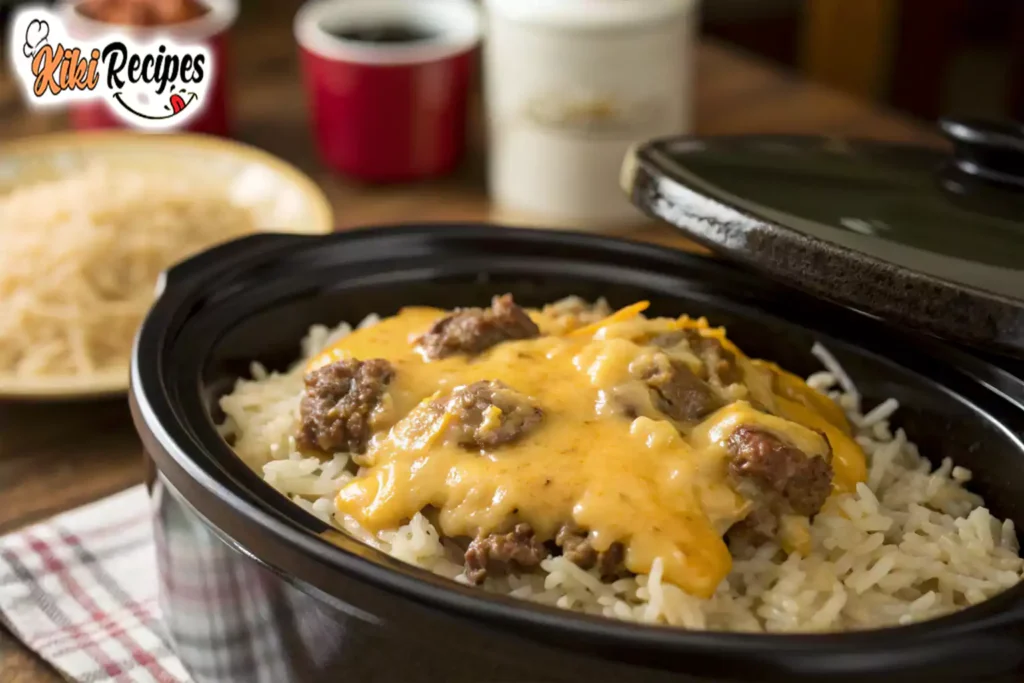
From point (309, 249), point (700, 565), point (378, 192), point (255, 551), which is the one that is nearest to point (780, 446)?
point (700, 565)

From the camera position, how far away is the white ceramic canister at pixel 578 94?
90.3 inches

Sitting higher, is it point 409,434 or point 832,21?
point 409,434

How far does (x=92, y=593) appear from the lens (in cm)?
152

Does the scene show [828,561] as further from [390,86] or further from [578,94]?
[390,86]

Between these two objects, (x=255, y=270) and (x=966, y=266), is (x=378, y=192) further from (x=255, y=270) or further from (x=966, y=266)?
(x=966, y=266)

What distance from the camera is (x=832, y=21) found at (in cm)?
434

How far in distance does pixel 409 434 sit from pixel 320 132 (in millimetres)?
1522

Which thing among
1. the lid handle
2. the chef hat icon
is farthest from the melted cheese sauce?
the chef hat icon

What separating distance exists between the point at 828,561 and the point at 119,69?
162cm

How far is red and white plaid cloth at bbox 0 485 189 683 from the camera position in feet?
4.58

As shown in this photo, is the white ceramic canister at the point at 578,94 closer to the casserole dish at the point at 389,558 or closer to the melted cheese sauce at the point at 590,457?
the casserole dish at the point at 389,558

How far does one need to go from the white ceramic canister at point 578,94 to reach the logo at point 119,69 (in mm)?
602

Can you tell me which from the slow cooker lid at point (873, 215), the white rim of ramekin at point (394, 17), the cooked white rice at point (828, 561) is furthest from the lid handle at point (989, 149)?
the white rim of ramekin at point (394, 17)

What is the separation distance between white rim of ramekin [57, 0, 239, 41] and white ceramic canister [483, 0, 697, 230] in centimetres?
59
